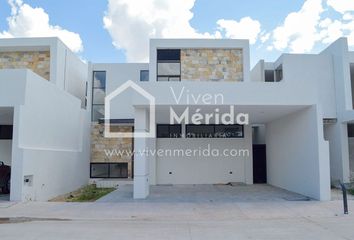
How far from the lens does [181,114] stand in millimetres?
14055

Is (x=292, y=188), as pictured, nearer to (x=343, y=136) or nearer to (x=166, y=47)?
(x=343, y=136)

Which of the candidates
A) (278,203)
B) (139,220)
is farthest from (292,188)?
(139,220)

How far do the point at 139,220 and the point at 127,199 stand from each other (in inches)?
141

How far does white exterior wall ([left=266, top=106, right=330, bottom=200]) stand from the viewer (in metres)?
11.2

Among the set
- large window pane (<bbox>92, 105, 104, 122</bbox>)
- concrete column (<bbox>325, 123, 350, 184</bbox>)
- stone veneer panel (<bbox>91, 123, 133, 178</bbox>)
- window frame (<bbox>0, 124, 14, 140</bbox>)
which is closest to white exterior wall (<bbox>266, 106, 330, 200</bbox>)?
concrete column (<bbox>325, 123, 350, 184</bbox>)

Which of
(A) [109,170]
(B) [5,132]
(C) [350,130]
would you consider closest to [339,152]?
(C) [350,130]

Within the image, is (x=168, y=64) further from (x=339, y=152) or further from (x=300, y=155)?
(x=339, y=152)

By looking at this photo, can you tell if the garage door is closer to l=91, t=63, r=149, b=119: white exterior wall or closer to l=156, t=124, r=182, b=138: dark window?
l=156, t=124, r=182, b=138: dark window

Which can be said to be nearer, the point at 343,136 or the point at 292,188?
the point at 292,188

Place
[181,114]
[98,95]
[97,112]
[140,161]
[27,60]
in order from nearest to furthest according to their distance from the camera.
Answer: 1. [140,161]
2. [181,114]
3. [27,60]
4. [97,112]
5. [98,95]

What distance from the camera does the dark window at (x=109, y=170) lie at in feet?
62.1

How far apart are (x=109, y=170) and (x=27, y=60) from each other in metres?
7.58

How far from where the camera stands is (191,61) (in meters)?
17.3

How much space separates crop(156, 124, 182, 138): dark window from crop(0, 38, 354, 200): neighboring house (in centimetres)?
6
